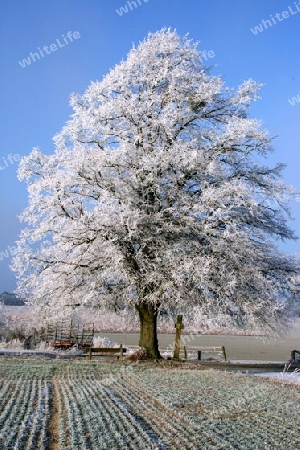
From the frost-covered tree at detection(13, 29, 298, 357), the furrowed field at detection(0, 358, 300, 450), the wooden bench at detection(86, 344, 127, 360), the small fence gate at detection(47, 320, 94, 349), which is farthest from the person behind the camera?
the small fence gate at detection(47, 320, 94, 349)

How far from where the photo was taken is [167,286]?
1828cm

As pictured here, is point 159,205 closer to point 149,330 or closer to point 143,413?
point 149,330

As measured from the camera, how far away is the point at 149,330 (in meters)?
21.1

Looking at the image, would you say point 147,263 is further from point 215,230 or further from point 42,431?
point 42,431

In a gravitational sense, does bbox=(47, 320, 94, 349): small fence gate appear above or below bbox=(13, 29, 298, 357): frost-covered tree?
below

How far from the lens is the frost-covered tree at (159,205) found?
18.6 meters

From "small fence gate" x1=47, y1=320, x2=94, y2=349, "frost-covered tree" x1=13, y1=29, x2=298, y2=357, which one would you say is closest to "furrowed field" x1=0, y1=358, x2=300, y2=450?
"frost-covered tree" x1=13, y1=29, x2=298, y2=357

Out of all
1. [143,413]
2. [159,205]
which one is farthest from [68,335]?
[143,413]

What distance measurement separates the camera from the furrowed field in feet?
24.5

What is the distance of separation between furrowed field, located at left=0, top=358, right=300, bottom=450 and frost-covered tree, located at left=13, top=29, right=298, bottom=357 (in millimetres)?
4600

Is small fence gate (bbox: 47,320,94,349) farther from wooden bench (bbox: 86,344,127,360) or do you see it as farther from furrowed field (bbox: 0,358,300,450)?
furrowed field (bbox: 0,358,300,450)

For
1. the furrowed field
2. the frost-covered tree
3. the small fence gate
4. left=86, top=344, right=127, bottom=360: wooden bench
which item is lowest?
the furrowed field

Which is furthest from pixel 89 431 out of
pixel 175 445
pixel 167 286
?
pixel 167 286

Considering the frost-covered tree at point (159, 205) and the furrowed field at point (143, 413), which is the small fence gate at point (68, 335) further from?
the furrowed field at point (143, 413)
